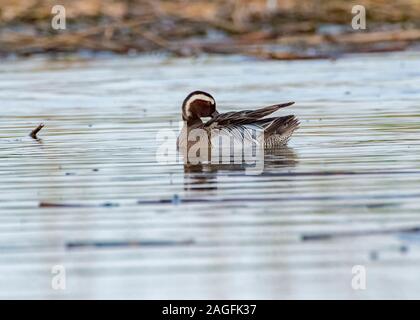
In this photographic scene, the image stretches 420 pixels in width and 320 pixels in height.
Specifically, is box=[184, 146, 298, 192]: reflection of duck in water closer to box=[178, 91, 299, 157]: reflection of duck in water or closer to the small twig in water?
box=[178, 91, 299, 157]: reflection of duck in water

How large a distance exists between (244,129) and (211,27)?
46.5 ft

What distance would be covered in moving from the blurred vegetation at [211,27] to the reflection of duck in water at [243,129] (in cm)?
1016

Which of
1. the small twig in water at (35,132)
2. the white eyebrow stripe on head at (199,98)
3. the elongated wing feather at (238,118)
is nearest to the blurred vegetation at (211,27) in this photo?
the small twig in water at (35,132)

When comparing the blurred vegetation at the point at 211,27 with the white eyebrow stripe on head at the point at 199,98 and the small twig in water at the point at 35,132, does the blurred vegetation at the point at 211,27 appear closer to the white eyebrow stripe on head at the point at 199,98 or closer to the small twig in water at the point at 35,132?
the small twig in water at the point at 35,132

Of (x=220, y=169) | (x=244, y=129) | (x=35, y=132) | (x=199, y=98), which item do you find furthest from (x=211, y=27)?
(x=220, y=169)

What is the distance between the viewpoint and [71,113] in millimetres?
16062

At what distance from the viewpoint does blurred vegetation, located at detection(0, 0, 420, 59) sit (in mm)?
23953

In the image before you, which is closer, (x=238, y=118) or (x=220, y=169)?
(x=220, y=169)

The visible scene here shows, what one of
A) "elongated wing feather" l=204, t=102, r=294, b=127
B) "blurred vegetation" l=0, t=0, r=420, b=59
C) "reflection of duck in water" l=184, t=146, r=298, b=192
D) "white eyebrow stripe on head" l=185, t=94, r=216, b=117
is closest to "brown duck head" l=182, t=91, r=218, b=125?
"white eyebrow stripe on head" l=185, t=94, r=216, b=117

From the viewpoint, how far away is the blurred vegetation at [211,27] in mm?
23953

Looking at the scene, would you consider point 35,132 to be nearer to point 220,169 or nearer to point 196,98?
point 196,98

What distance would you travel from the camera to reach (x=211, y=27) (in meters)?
26.0

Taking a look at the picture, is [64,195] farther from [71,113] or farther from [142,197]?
[71,113]

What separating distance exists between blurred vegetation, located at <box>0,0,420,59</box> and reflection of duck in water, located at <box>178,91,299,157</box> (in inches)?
400
